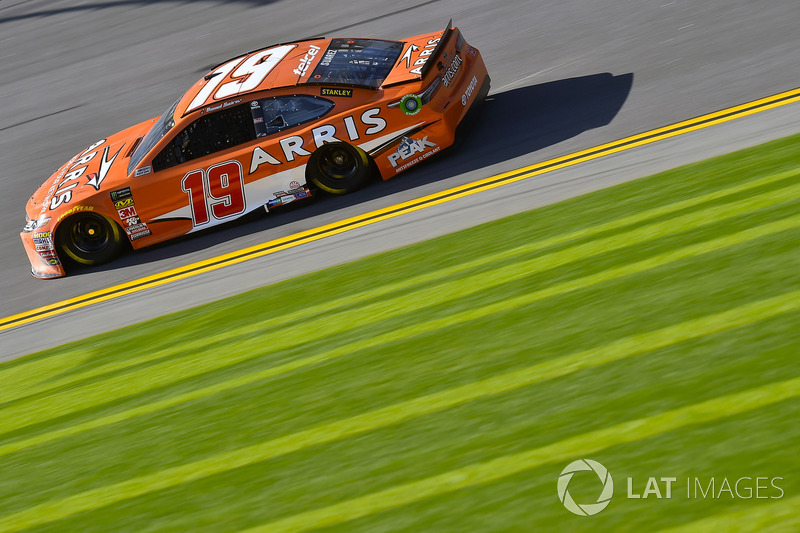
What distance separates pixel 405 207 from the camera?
8.34m

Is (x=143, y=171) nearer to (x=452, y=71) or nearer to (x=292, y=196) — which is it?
(x=292, y=196)

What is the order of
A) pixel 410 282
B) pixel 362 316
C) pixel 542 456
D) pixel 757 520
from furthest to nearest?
pixel 410 282 → pixel 362 316 → pixel 542 456 → pixel 757 520

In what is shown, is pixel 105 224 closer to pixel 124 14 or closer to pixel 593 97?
pixel 593 97

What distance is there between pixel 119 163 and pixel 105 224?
2.27 ft

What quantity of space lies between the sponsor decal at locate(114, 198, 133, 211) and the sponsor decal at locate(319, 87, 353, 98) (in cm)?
228

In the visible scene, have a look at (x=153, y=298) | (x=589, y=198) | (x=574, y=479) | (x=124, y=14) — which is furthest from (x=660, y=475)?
(x=124, y=14)

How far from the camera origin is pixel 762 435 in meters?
4.29

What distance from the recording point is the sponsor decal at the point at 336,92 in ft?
28.1

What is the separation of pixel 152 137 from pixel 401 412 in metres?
5.14

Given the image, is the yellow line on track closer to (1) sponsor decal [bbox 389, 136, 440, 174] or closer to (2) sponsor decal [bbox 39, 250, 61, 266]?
(1) sponsor decal [bbox 389, 136, 440, 174]

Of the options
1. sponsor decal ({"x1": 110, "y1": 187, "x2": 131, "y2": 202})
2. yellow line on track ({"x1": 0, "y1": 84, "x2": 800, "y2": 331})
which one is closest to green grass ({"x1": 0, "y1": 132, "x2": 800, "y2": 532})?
yellow line on track ({"x1": 0, "y1": 84, "x2": 800, "y2": 331})

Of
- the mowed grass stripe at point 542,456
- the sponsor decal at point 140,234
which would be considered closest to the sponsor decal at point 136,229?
the sponsor decal at point 140,234

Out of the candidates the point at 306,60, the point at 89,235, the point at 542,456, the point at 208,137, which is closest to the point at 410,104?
the point at 306,60

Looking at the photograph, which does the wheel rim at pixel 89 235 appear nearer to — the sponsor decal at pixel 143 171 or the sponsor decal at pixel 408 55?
the sponsor decal at pixel 143 171
